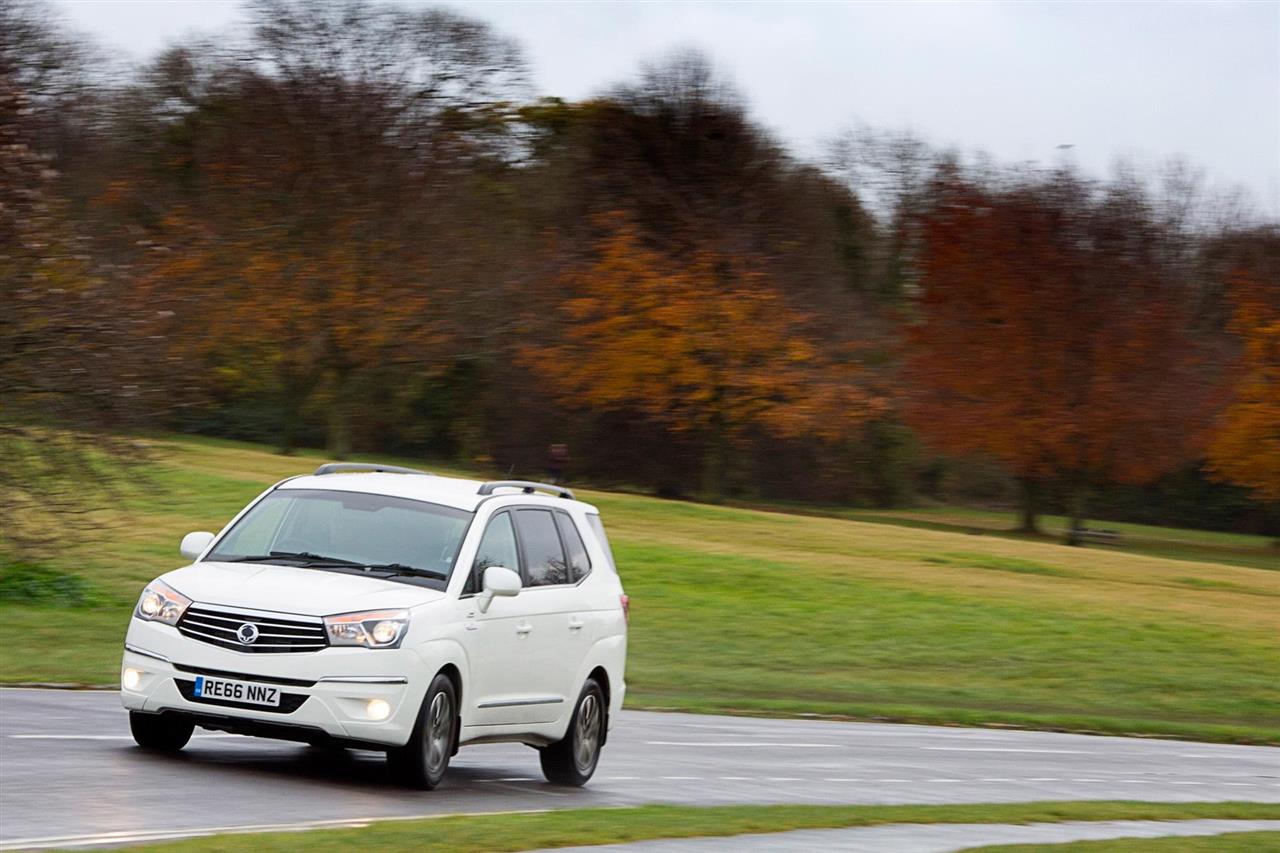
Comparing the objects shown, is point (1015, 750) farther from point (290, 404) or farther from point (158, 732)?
point (290, 404)

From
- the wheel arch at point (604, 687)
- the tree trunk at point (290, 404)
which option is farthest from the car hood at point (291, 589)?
the tree trunk at point (290, 404)

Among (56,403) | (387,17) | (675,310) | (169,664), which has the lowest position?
(169,664)

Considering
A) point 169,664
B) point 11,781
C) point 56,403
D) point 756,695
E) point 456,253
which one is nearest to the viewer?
point 11,781

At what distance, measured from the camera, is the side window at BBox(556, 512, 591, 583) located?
12.5m

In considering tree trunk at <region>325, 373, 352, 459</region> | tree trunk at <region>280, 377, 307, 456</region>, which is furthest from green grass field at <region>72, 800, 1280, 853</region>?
tree trunk at <region>280, 377, 307, 456</region>

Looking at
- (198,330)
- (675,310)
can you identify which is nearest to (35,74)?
(198,330)

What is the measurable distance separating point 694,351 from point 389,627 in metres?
45.5

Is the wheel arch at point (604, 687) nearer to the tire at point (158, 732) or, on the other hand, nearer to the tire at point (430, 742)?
the tire at point (430, 742)

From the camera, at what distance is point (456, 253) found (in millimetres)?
54000

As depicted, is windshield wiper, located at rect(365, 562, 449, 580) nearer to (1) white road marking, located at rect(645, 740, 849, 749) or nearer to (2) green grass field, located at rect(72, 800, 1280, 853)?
(2) green grass field, located at rect(72, 800, 1280, 853)

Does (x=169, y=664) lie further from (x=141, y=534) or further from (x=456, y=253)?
(x=456, y=253)

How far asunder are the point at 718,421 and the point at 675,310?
12.2 feet

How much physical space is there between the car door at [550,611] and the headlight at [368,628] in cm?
150

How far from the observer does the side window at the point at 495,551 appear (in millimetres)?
11023
